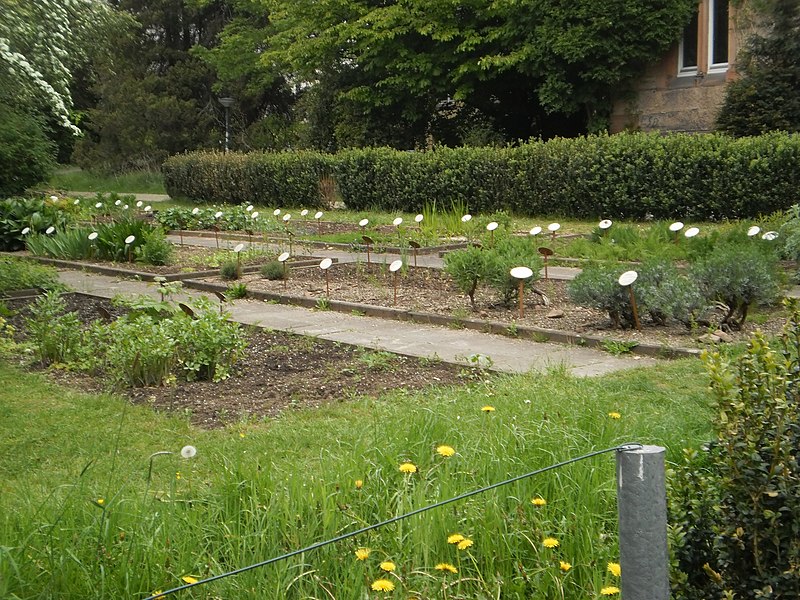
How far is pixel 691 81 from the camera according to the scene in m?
25.0

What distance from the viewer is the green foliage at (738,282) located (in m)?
8.02

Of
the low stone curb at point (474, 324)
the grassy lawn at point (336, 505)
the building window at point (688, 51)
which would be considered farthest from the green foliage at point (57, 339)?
the building window at point (688, 51)

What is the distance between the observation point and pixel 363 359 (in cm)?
732

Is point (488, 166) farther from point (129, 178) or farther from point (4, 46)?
point (129, 178)

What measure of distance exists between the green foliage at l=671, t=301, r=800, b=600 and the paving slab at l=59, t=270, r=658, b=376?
3737 mm

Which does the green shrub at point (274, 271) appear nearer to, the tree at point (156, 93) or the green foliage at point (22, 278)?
the green foliage at point (22, 278)

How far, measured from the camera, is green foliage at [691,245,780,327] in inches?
316

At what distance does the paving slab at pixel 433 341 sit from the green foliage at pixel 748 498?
3.74m

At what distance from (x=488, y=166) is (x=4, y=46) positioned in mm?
12226

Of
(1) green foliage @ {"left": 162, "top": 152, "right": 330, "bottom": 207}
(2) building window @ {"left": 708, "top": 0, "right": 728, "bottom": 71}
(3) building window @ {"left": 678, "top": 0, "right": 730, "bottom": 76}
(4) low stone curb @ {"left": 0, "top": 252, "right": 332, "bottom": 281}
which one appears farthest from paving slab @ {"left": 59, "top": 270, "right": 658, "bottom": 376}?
(2) building window @ {"left": 708, "top": 0, "right": 728, "bottom": 71}

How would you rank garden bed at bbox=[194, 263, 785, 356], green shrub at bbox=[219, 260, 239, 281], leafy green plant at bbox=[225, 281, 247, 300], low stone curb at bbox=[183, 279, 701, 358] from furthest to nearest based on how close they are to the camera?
green shrub at bbox=[219, 260, 239, 281], leafy green plant at bbox=[225, 281, 247, 300], garden bed at bbox=[194, 263, 785, 356], low stone curb at bbox=[183, 279, 701, 358]

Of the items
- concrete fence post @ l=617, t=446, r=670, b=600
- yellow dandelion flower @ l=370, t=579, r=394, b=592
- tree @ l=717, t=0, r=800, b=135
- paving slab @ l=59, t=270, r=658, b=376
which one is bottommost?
paving slab @ l=59, t=270, r=658, b=376

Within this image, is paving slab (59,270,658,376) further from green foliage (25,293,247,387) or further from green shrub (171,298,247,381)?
green shrub (171,298,247,381)

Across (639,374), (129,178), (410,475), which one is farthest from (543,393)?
(129,178)
